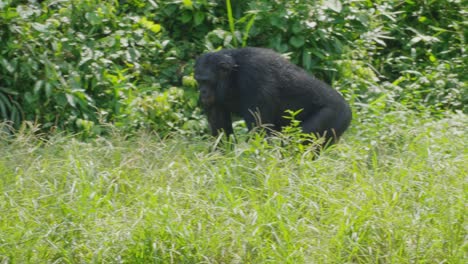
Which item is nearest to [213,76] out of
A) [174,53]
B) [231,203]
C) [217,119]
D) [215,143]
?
[217,119]

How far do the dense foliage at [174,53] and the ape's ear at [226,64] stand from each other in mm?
664

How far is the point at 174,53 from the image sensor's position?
834 centimetres

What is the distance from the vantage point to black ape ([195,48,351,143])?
716 cm

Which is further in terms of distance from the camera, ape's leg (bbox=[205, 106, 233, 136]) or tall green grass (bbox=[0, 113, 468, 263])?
ape's leg (bbox=[205, 106, 233, 136])

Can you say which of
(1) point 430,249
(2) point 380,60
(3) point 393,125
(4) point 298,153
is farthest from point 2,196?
(2) point 380,60

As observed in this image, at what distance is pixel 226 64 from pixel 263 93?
0.36 metres

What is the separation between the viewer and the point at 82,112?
25.4 feet

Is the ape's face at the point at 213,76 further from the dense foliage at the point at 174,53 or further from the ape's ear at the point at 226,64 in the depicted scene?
the dense foliage at the point at 174,53

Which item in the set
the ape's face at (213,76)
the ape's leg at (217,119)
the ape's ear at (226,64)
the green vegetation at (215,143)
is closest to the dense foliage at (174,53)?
the green vegetation at (215,143)

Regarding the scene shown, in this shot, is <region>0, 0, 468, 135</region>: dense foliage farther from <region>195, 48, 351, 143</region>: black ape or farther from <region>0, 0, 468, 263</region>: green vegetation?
<region>195, 48, 351, 143</region>: black ape

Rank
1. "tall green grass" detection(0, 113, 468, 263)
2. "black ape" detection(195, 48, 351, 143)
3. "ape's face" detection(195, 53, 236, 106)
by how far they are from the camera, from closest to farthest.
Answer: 1. "tall green grass" detection(0, 113, 468, 263)
2. "black ape" detection(195, 48, 351, 143)
3. "ape's face" detection(195, 53, 236, 106)

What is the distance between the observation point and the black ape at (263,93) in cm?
716

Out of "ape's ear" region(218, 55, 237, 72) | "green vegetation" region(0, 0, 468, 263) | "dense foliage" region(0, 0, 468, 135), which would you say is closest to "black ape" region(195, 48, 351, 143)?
"ape's ear" region(218, 55, 237, 72)

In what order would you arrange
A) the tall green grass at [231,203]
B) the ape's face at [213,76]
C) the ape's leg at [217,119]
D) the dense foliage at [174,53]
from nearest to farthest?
the tall green grass at [231,203], the ape's face at [213,76], the ape's leg at [217,119], the dense foliage at [174,53]
